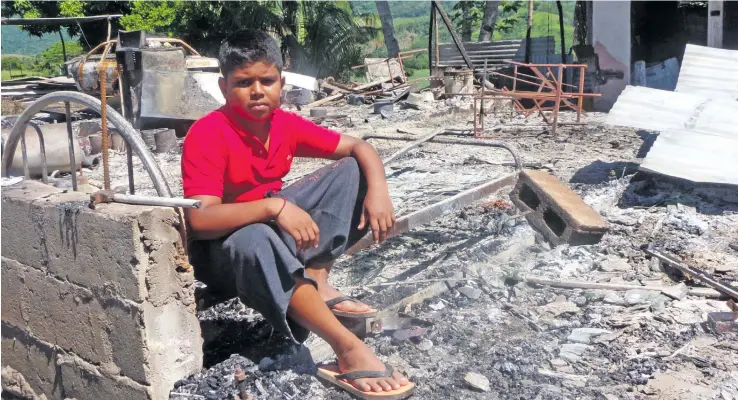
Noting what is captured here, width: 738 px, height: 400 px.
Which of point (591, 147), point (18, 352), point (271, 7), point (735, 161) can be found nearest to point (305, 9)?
point (271, 7)

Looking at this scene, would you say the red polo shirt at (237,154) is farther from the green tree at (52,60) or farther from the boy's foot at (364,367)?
the green tree at (52,60)

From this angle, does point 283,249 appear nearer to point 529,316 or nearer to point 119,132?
point 119,132

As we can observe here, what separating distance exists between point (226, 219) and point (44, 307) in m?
1.26

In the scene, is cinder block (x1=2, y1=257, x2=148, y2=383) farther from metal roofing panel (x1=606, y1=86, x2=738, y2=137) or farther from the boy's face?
metal roofing panel (x1=606, y1=86, x2=738, y2=137)

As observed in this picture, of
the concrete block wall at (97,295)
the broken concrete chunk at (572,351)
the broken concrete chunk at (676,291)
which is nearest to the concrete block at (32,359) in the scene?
the concrete block wall at (97,295)

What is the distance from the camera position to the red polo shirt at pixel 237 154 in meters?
2.78

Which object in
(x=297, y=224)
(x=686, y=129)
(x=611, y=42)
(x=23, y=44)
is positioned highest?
(x=23, y=44)

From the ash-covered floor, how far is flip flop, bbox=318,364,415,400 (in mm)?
57

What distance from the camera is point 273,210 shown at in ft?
8.81

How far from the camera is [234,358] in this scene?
312 centimetres

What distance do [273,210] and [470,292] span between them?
171 cm

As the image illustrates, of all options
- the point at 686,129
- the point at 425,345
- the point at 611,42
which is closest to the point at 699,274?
the point at 425,345

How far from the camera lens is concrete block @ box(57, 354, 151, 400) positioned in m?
2.88

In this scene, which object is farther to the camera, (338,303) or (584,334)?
(584,334)
